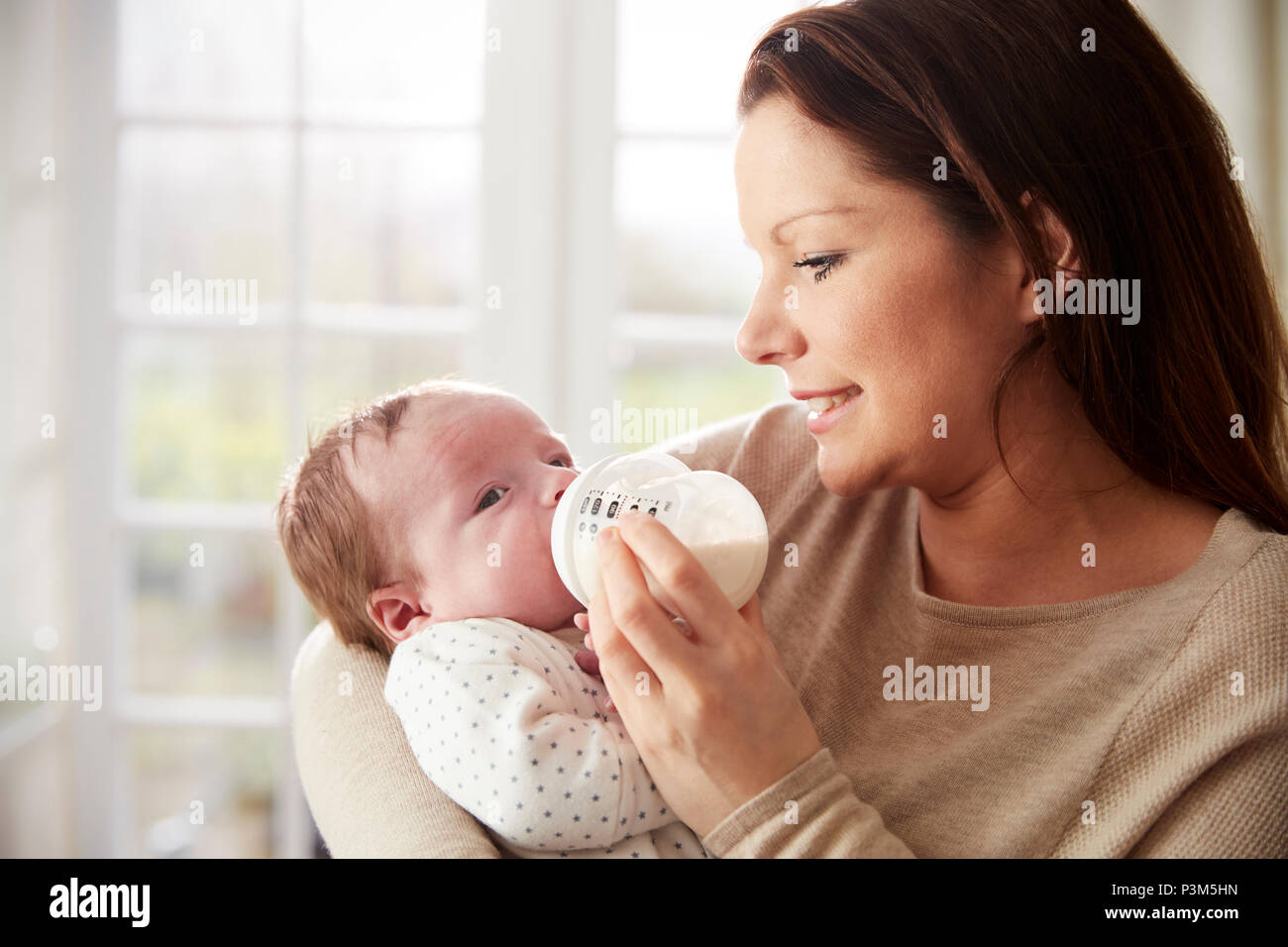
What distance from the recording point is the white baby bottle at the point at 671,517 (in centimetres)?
100

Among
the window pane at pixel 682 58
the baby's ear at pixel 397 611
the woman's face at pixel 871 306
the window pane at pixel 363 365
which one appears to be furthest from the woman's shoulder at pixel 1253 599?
the window pane at pixel 363 365

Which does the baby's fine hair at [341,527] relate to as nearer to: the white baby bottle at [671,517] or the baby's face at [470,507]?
the baby's face at [470,507]

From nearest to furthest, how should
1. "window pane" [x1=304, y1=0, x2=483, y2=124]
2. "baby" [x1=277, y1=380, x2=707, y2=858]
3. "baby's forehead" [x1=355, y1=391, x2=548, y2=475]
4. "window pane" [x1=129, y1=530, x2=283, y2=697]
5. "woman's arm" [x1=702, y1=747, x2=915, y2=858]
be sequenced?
"woman's arm" [x1=702, y1=747, x2=915, y2=858]
"baby" [x1=277, y1=380, x2=707, y2=858]
"baby's forehead" [x1=355, y1=391, x2=548, y2=475]
"window pane" [x1=304, y1=0, x2=483, y2=124]
"window pane" [x1=129, y1=530, x2=283, y2=697]

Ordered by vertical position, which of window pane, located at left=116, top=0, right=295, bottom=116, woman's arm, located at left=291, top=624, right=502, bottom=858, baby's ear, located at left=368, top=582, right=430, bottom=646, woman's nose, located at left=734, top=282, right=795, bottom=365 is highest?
window pane, located at left=116, top=0, right=295, bottom=116

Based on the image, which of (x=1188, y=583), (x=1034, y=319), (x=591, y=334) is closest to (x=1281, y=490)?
(x=1188, y=583)

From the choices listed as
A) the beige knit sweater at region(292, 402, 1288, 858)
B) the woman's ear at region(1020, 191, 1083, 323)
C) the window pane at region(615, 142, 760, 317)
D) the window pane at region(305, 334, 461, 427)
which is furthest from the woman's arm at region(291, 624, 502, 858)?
the window pane at region(615, 142, 760, 317)

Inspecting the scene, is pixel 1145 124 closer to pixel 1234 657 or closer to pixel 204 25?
pixel 1234 657

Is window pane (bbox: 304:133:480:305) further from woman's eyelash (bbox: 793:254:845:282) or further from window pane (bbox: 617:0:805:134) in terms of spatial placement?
woman's eyelash (bbox: 793:254:845:282)

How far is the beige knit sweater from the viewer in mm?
909

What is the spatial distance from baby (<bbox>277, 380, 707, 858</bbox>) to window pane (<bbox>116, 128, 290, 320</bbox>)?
1370mm

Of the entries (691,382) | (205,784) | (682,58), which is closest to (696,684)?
(691,382)

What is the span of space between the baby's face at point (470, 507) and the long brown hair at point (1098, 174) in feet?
1.73
